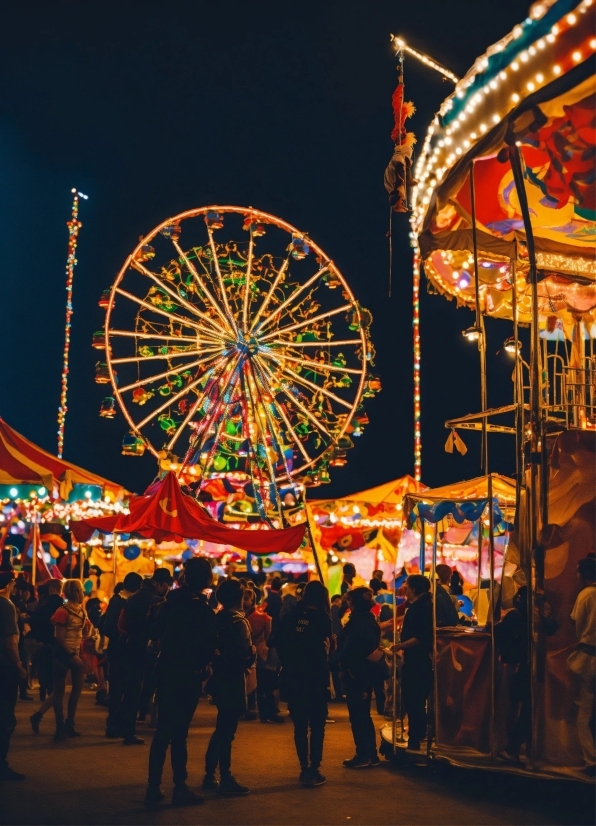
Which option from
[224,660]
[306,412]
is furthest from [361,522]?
[224,660]

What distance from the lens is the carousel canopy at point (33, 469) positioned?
14.5 meters

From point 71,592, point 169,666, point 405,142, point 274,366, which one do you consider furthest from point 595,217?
point 274,366

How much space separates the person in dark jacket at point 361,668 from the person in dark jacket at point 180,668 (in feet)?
6.08

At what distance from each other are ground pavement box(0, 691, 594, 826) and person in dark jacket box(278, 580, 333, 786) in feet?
0.82

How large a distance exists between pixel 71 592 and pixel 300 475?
1041 centimetres

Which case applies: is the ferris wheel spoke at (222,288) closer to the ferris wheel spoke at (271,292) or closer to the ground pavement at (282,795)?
the ferris wheel spoke at (271,292)

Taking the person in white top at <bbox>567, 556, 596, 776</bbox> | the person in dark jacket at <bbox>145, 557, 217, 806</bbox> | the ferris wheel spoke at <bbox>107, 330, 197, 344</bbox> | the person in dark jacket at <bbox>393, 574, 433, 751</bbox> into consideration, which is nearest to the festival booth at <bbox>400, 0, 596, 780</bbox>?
the person in white top at <bbox>567, 556, 596, 776</bbox>

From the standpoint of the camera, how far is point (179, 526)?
46.0 ft

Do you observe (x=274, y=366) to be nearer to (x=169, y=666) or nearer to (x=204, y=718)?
(x=204, y=718)

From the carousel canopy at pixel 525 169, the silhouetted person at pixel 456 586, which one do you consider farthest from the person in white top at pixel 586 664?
the silhouetted person at pixel 456 586

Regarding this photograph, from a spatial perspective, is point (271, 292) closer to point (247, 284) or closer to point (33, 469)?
point (247, 284)

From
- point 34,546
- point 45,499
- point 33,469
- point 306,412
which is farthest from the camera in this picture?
point 306,412

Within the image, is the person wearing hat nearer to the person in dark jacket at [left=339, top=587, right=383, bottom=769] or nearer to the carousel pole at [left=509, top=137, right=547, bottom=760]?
the person in dark jacket at [left=339, top=587, right=383, bottom=769]

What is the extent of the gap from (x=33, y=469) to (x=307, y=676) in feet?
26.3
